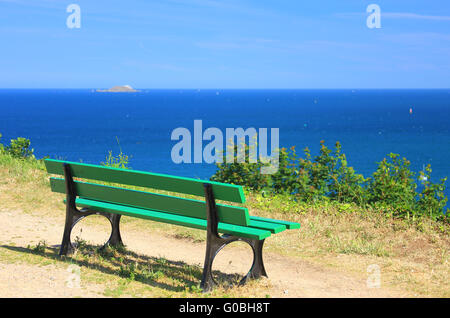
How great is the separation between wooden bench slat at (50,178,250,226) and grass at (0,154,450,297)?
24.7 inches

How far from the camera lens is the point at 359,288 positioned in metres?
4.95

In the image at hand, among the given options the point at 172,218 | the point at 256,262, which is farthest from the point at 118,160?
the point at 256,262

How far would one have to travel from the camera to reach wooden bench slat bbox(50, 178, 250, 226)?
457cm

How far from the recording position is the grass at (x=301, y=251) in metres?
4.91

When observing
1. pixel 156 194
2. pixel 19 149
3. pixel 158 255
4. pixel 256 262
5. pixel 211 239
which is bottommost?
pixel 158 255

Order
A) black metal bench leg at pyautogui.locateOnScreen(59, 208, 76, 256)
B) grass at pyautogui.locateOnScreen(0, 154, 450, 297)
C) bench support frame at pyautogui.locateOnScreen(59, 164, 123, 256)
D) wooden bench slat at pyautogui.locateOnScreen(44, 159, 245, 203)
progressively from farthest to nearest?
1. black metal bench leg at pyautogui.locateOnScreen(59, 208, 76, 256)
2. bench support frame at pyautogui.locateOnScreen(59, 164, 123, 256)
3. grass at pyautogui.locateOnScreen(0, 154, 450, 297)
4. wooden bench slat at pyautogui.locateOnScreen(44, 159, 245, 203)

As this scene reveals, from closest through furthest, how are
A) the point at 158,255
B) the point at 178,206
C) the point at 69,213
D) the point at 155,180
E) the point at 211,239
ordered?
the point at 211,239 → the point at 155,180 → the point at 178,206 → the point at 69,213 → the point at 158,255

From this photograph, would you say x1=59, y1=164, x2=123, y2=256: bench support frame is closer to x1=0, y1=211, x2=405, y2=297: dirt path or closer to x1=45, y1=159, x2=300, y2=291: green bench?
x1=45, y1=159, x2=300, y2=291: green bench

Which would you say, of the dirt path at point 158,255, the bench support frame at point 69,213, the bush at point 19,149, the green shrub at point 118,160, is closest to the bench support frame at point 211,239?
the dirt path at point 158,255

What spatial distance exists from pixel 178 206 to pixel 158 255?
1.42 m

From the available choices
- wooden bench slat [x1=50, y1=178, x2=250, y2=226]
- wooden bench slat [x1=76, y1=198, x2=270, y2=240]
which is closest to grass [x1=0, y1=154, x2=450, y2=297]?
wooden bench slat [x1=76, y1=198, x2=270, y2=240]

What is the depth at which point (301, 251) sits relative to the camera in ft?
20.6

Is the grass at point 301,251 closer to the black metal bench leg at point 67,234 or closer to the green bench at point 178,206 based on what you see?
the black metal bench leg at point 67,234

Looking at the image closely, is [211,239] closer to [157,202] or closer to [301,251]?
[157,202]
